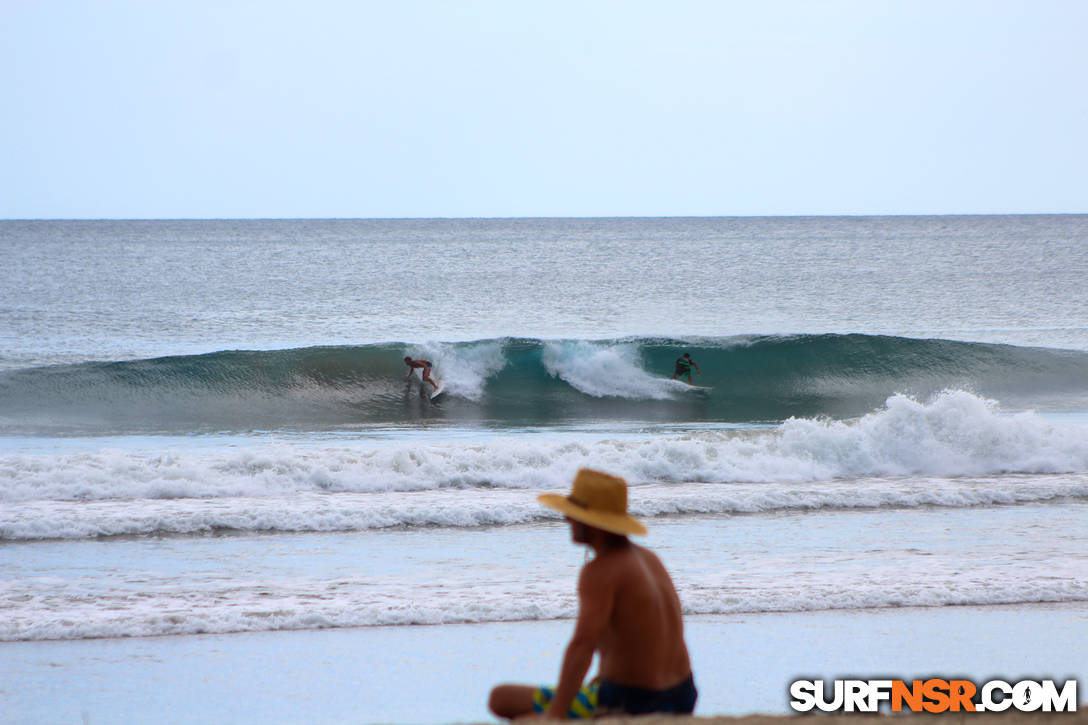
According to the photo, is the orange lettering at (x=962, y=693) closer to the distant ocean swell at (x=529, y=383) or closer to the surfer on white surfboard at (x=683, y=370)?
the distant ocean swell at (x=529, y=383)

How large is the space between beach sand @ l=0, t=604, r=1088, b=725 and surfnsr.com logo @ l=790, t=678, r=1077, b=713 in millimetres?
168

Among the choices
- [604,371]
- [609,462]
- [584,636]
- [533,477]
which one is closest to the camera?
[584,636]

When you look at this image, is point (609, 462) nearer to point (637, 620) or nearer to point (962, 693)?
point (962, 693)

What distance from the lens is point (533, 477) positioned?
1053 centimetres

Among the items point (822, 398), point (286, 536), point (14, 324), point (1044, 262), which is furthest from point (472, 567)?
point (1044, 262)

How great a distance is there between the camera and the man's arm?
117 inches

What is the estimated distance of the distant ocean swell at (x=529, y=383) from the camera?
17.0m

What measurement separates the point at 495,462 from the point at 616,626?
25.5ft

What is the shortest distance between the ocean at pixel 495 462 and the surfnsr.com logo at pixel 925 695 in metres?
0.34

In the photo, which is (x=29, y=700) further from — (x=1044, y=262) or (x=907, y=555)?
(x=1044, y=262)

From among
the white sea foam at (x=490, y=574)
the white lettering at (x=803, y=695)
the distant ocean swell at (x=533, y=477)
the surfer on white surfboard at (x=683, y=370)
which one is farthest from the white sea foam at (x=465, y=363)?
the white lettering at (x=803, y=695)

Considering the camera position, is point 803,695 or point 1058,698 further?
point 803,695

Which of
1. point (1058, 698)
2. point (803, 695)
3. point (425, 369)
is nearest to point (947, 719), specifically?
point (1058, 698)

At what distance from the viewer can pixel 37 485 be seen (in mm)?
9656
